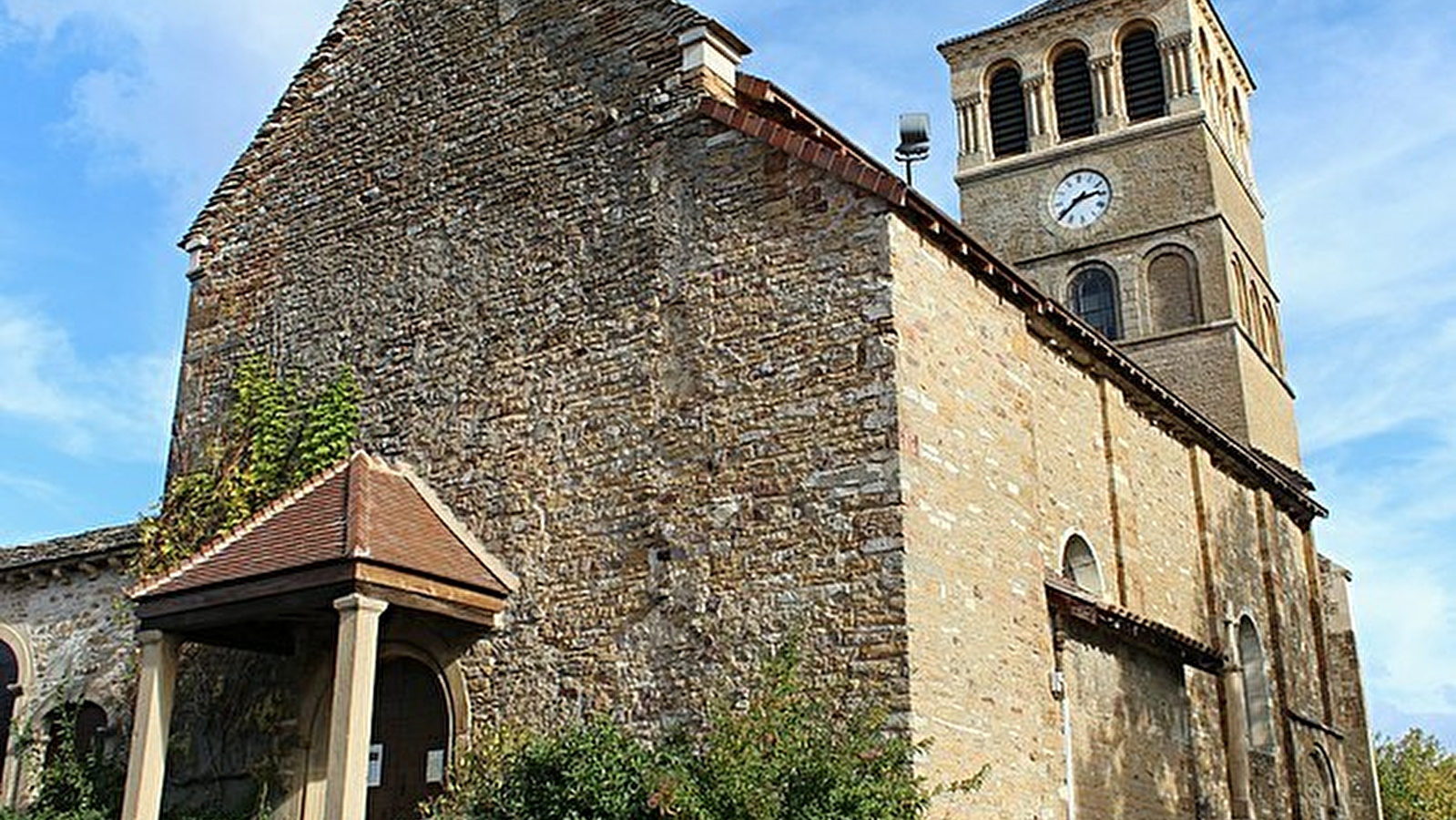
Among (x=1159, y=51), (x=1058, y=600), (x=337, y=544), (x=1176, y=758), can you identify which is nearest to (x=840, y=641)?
(x=1058, y=600)

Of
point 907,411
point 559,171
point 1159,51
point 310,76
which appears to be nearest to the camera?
point 907,411

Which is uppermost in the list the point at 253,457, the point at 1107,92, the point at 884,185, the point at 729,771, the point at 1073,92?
the point at 1073,92

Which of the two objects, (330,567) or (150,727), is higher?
(330,567)

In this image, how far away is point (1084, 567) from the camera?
14.4m

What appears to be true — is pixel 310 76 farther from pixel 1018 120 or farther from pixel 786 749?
pixel 1018 120

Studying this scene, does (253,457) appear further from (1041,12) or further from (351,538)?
(1041,12)

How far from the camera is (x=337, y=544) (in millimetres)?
11367

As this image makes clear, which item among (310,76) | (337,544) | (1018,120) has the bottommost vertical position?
(337,544)

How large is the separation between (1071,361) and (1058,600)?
3.38 metres

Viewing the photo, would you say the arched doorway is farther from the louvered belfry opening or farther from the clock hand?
the louvered belfry opening

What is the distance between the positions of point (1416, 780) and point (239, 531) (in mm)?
22262

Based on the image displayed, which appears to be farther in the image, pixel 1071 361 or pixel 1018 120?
pixel 1018 120

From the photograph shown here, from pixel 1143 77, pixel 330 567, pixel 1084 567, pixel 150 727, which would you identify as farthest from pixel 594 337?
pixel 1143 77

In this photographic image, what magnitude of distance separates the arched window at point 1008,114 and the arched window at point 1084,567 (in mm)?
18054
